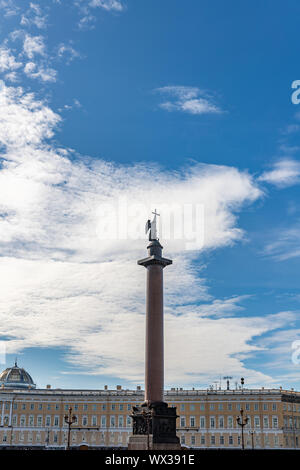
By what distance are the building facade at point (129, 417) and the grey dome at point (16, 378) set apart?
1761cm

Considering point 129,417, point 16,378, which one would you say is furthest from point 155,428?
point 16,378

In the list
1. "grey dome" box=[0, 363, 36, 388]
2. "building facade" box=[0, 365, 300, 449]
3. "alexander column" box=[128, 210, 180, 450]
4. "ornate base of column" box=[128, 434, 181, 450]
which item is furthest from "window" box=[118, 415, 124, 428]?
"ornate base of column" box=[128, 434, 181, 450]

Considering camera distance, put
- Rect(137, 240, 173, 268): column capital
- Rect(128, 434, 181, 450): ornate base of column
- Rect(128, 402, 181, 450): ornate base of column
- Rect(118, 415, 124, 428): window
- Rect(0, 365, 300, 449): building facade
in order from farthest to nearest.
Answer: Rect(118, 415, 124, 428): window → Rect(0, 365, 300, 449): building facade → Rect(137, 240, 173, 268): column capital → Rect(128, 402, 181, 450): ornate base of column → Rect(128, 434, 181, 450): ornate base of column

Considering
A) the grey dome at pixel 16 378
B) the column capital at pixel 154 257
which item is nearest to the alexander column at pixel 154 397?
the column capital at pixel 154 257

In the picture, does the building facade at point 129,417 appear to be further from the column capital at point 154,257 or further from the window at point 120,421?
the column capital at point 154,257

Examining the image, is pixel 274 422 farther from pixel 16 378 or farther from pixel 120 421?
pixel 16 378

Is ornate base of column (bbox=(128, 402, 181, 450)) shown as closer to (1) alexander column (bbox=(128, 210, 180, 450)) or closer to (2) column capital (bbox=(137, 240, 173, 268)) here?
(1) alexander column (bbox=(128, 210, 180, 450))

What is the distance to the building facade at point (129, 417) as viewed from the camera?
100 meters

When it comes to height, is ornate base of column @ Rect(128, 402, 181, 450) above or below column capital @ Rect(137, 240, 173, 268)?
below

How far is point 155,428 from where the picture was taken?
5162 cm

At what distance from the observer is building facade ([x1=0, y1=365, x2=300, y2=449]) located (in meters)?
100
